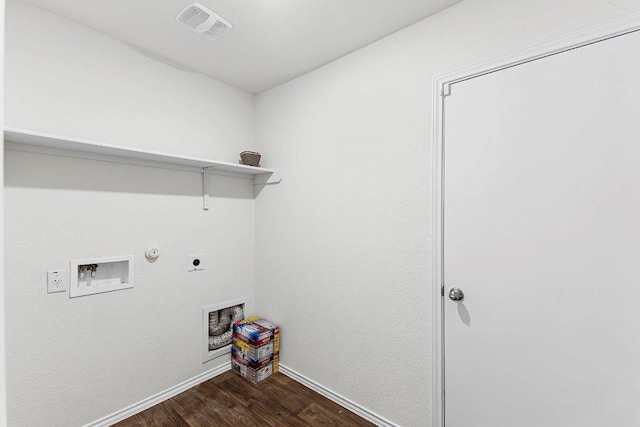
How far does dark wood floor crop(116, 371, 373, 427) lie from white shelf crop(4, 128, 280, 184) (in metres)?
1.63

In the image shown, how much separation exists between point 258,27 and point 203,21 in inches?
12.1

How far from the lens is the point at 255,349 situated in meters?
2.29

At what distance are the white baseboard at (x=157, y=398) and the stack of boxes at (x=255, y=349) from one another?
158 millimetres

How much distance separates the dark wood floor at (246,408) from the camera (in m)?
1.86

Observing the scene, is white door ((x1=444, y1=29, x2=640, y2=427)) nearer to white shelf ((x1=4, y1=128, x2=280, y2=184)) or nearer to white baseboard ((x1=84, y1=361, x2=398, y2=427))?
white baseboard ((x1=84, y1=361, x2=398, y2=427))

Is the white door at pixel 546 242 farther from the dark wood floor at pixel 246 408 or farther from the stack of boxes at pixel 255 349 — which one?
the stack of boxes at pixel 255 349

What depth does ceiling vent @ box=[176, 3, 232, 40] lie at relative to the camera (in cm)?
160

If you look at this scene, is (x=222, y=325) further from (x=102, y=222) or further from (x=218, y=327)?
(x=102, y=222)

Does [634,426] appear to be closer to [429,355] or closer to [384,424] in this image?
[429,355]

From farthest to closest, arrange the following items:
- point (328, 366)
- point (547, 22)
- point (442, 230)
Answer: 1. point (328, 366)
2. point (442, 230)
3. point (547, 22)

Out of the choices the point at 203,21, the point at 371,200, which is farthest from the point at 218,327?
the point at 203,21

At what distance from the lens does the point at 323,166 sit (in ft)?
7.13

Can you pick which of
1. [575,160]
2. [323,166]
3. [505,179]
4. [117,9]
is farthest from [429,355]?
[117,9]

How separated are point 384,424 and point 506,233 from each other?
1.37m
